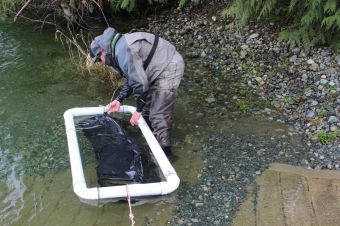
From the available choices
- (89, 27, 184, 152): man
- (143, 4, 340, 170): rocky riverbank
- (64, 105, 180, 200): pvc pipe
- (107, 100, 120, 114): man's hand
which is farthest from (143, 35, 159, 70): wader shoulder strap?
(143, 4, 340, 170): rocky riverbank

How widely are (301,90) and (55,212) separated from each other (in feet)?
13.2

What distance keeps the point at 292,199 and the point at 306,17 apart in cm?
336

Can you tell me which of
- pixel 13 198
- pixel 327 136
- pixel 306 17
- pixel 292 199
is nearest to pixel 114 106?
pixel 13 198

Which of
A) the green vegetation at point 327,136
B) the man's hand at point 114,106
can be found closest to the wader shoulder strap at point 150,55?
the man's hand at point 114,106

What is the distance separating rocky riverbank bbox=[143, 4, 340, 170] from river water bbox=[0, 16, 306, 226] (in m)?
0.40

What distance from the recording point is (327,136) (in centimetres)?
551

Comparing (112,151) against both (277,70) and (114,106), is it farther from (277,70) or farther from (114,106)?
(277,70)

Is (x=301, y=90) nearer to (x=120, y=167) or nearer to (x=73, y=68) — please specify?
(x=120, y=167)

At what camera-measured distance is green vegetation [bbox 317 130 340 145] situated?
5.46 meters

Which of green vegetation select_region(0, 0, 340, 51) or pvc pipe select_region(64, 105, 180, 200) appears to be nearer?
pvc pipe select_region(64, 105, 180, 200)

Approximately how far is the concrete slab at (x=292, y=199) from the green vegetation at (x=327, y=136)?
599 mm

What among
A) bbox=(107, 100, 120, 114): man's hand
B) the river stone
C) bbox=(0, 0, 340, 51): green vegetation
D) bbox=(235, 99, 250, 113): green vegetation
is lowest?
the river stone

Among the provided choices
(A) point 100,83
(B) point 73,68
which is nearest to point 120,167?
(A) point 100,83

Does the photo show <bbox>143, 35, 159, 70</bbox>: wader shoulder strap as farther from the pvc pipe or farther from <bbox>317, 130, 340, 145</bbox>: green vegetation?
<bbox>317, 130, 340, 145</bbox>: green vegetation
